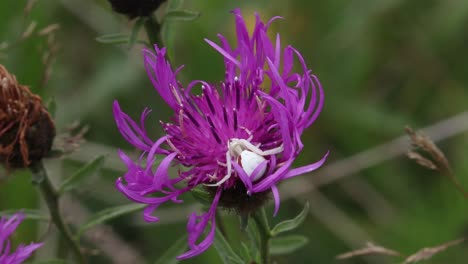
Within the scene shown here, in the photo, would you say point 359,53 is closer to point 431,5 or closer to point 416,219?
point 431,5

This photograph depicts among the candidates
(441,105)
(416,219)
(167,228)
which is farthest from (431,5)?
(167,228)

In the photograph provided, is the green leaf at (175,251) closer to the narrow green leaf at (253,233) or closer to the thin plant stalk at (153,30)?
the narrow green leaf at (253,233)

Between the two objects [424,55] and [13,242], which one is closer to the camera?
[13,242]

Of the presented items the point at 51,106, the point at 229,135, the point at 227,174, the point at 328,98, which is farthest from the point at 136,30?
the point at 328,98

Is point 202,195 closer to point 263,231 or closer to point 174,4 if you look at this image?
point 263,231

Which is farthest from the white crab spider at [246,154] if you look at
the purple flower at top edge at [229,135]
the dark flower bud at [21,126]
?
the dark flower bud at [21,126]

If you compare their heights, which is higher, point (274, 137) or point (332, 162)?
Result: point (274, 137)
